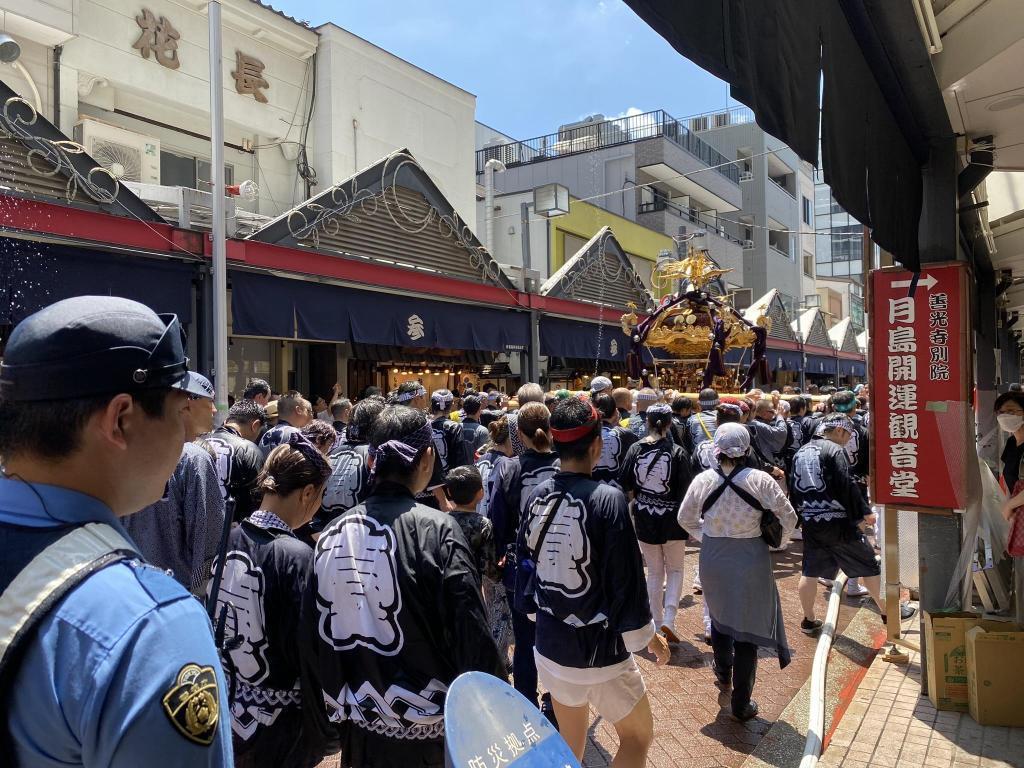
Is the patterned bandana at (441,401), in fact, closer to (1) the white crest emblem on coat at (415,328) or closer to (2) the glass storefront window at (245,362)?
(1) the white crest emblem on coat at (415,328)

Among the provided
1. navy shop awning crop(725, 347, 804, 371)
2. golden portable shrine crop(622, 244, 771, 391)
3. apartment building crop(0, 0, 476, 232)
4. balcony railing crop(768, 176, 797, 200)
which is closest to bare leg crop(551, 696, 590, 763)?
apartment building crop(0, 0, 476, 232)

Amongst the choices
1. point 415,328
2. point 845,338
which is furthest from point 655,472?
point 845,338

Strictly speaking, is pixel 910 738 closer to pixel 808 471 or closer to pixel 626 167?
pixel 808 471

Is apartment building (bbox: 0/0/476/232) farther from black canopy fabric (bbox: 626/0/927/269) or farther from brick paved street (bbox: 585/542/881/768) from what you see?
black canopy fabric (bbox: 626/0/927/269)

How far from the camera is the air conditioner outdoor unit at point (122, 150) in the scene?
11.4 meters

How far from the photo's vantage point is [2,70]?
1067cm

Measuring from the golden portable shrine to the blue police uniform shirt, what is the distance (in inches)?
484

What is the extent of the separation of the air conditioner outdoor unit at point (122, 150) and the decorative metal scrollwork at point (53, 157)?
14.3 ft

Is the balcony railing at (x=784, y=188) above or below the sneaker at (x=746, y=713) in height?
above

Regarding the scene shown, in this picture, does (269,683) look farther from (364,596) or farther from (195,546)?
(195,546)

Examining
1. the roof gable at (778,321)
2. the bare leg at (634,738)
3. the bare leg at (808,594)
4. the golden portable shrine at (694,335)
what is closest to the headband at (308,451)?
the bare leg at (634,738)

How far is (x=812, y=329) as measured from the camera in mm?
28172

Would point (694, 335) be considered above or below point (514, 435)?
above

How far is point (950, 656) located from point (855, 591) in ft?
8.97
